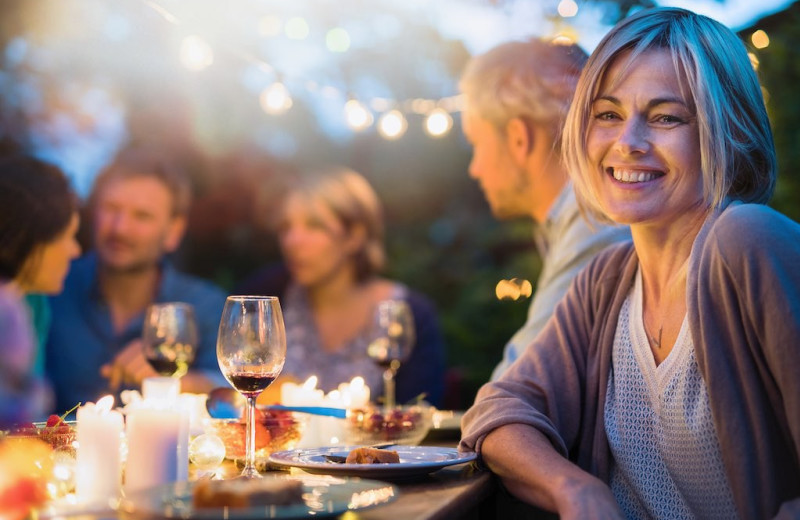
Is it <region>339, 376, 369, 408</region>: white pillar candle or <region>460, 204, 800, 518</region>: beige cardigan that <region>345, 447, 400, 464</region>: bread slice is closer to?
<region>460, 204, 800, 518</region>: beige cardigan

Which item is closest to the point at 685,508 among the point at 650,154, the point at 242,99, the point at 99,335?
the point at 650,154

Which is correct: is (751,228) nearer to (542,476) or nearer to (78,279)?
(542,476)

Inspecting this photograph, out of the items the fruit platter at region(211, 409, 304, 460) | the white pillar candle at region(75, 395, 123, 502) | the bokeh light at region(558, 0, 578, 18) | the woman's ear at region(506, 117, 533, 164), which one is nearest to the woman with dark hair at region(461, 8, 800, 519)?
the fruit platter at region(211, 409, 304, 460)

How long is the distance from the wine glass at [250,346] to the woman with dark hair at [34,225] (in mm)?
1687

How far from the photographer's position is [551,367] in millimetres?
1525

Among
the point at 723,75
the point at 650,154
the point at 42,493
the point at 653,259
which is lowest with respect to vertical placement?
the point at 42,493

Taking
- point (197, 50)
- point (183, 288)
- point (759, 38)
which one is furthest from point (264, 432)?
point (183, 288)

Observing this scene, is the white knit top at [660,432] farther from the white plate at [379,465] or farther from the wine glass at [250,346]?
the wine glass at [250,346]

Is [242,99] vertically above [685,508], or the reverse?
[242,99]

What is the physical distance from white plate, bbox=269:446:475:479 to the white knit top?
0.89 ft

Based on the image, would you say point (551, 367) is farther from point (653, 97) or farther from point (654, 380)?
point (653, 97)

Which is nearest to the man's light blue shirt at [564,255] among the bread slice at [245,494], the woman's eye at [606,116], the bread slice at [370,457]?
the woman's eye at [606,116]

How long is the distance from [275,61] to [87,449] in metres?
4.33

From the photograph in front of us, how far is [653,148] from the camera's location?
4.71 ft
